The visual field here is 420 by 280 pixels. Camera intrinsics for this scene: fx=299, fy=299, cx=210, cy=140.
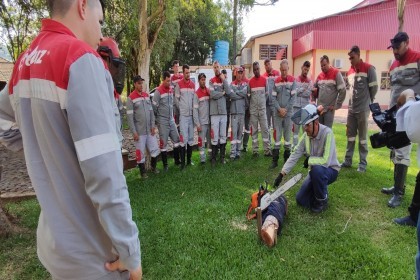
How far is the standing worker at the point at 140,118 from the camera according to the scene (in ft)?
21.7

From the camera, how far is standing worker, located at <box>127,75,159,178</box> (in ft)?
21.7

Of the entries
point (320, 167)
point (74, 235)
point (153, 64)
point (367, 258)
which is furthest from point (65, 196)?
point (153, 64)

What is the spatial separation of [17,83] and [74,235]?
0.66 meters

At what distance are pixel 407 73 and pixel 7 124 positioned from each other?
5.22m

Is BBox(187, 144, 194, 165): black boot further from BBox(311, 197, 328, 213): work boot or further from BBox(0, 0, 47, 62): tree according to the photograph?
BBox(0, 0, 47, 62): tree

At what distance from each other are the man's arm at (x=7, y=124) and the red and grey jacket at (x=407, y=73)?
16.3ft

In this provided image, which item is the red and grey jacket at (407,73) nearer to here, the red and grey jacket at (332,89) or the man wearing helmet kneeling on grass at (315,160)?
the man wearing helmet kneeling on grass at (315,160)

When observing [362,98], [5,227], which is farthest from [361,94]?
[5,227]

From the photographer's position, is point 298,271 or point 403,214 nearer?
point 298,271

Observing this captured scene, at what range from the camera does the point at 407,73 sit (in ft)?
15.1

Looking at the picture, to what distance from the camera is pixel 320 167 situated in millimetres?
4352

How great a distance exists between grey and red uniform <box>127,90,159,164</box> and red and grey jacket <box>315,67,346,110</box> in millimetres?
3824

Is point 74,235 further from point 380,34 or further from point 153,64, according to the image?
point 380,34

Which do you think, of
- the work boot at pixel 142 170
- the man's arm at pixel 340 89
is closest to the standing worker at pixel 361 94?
the man's arm at pixel 340 89
